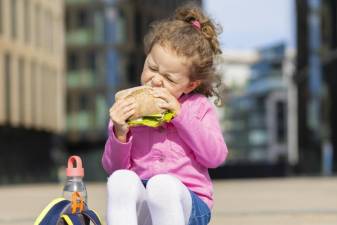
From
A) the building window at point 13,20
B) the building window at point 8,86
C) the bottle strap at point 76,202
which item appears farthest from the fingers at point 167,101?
the building window at point 13,20

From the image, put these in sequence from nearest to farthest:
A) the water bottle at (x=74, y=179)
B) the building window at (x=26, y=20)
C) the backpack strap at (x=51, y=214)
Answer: the backpack strap at (x=51, y=214) < the water bottle at (x=74, y=179) < the building window at (x=26, y=20)

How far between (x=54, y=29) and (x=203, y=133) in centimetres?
4498

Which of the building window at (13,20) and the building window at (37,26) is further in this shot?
the building window at (37,26)

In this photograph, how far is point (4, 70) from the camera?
3678 centimetres

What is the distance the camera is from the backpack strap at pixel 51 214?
10.0ft

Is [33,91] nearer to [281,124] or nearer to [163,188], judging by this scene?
[163,188]

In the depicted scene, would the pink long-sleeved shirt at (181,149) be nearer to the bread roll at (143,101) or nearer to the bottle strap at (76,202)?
the bread roll at (143,101)

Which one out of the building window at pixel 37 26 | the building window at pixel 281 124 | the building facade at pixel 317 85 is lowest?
the building window at pixel 281 124

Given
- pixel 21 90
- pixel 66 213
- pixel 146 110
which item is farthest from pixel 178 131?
pixel 21 90

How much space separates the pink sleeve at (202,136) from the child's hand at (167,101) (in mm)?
40

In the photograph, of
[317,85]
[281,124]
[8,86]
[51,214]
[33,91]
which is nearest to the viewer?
[51,214]

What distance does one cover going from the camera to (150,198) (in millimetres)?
3275

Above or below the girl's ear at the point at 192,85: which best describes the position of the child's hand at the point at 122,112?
below

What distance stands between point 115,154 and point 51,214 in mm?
523
